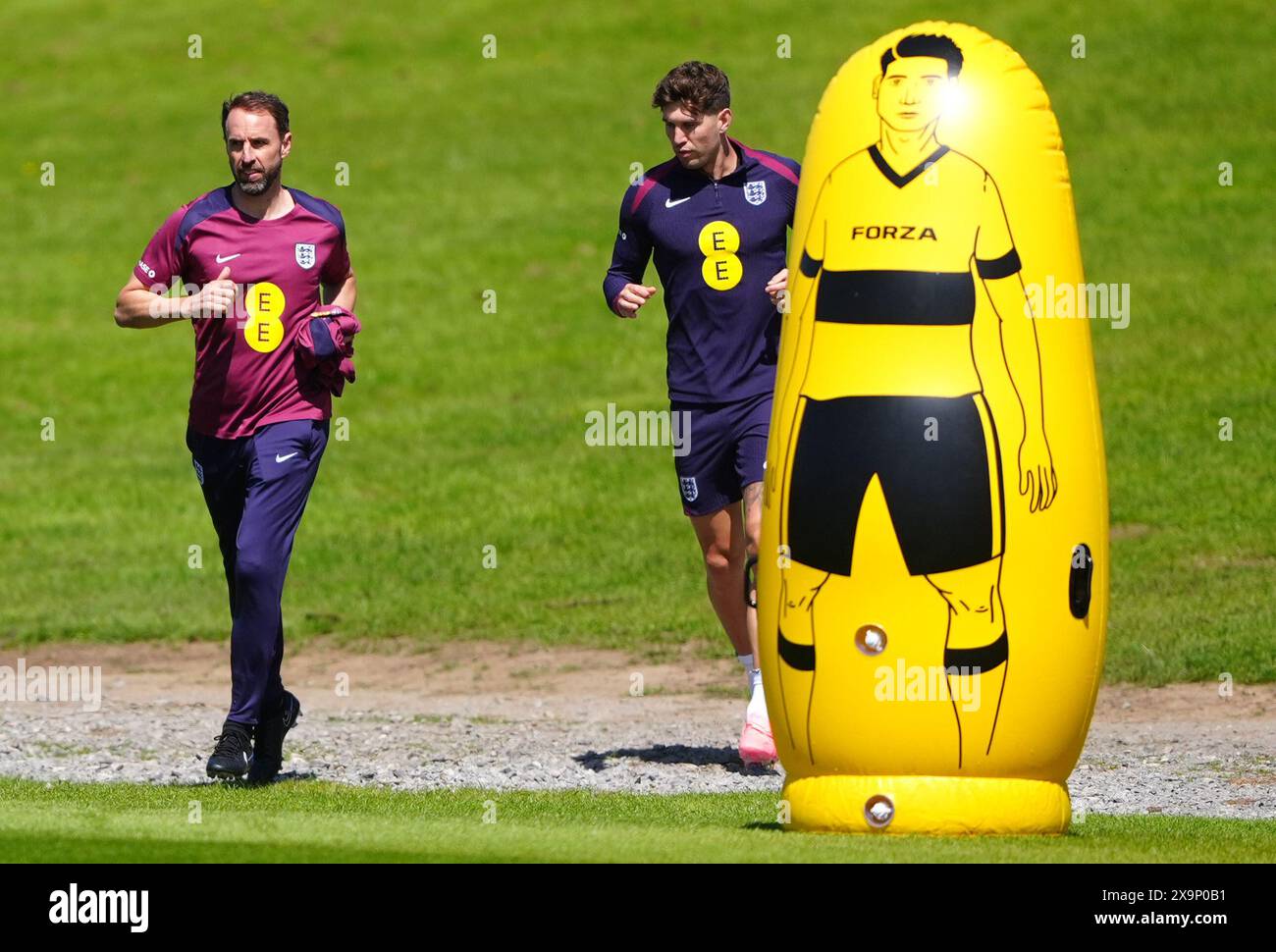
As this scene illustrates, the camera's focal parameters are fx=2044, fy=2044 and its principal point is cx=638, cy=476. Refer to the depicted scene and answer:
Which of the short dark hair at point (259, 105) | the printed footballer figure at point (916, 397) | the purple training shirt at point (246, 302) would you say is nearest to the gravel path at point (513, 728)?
the purple training shirt at point (246, 302)

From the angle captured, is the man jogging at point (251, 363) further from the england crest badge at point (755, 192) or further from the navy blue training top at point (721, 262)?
the england crest badge at point (755, 192)

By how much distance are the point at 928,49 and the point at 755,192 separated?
251cm

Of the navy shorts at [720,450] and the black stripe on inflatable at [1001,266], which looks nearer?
the black stripe on inflatable at [1001,266]

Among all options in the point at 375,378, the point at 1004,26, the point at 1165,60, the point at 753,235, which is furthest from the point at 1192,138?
the point at 753,235

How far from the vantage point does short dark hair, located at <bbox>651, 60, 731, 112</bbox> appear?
9.06 meters

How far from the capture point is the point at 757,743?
9.35 meters

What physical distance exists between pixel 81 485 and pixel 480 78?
52.3 feet

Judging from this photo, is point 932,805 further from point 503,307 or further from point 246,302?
point 503,307

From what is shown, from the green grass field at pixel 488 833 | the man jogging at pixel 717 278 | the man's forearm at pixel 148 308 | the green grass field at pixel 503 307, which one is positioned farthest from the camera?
the green grass field at pixel 503 307

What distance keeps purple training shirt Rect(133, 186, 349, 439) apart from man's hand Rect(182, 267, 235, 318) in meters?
0.21

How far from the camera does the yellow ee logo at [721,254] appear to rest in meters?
9.26

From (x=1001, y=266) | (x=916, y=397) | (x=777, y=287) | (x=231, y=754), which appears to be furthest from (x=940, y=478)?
(x=231, y=754)

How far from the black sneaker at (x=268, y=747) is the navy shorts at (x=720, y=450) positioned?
6.75ft
